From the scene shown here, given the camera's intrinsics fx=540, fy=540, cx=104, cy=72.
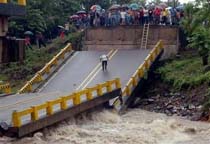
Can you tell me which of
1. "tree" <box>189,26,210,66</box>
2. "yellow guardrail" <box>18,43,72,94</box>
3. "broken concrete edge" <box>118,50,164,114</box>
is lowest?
"broken concrete edge" <box>118,50,164,114</box>

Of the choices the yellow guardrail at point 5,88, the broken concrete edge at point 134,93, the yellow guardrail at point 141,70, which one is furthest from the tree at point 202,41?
the yellow guardrail at point 5,88

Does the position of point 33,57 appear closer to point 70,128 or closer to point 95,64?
point 95,64

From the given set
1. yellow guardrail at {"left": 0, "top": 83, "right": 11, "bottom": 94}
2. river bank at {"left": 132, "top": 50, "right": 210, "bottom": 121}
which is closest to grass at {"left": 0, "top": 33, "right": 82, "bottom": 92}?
yellow guardrail at {"left": 0, "top": 83, "right": 11, "bottom": 94}

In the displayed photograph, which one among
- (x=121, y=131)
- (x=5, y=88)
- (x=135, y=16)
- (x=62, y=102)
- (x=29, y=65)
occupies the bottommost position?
(x=121, y=131)

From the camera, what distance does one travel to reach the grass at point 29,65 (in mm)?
35234

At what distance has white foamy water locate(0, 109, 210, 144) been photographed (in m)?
20.0

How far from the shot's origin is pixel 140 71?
3067cm

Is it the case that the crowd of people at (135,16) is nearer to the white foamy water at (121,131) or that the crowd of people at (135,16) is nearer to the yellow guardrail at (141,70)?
the yellow guardrail at (141,70)

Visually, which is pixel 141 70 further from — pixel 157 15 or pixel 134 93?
pixel 157 15

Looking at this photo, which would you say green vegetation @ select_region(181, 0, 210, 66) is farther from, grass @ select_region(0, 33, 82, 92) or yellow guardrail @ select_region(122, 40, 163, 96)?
grass @ select_region(0, 33, 82, 92)

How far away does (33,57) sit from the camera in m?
38.0

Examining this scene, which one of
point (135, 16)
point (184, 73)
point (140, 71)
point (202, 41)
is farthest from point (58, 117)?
point (135, 16)

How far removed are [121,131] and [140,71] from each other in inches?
362

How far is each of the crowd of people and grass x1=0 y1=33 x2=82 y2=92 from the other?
1.95 m
